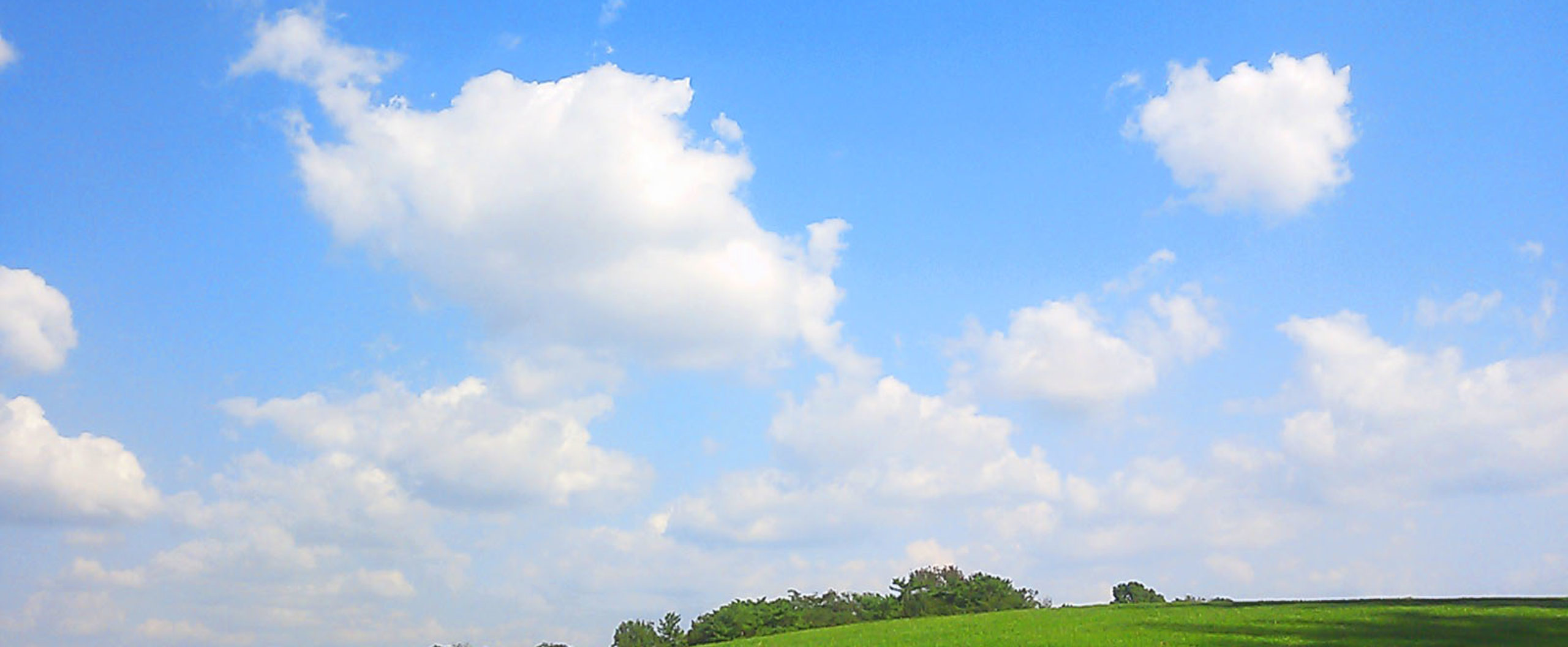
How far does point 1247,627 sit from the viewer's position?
48.6m

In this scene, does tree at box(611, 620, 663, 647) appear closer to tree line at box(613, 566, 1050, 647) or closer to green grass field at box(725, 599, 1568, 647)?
tree line at box(613, 566, 1050, 647)

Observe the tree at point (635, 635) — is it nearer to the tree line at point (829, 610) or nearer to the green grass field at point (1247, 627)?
the tree line at point (829, 610)

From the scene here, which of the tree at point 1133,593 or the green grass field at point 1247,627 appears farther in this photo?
the tree at point 1133,593

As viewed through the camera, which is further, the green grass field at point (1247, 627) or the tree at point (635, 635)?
the tree at point (635, 635)

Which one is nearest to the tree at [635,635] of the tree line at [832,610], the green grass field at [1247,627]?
the tree line at [832,610]

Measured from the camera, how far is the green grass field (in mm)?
43688

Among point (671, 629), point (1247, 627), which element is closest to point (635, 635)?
point (671, 629)

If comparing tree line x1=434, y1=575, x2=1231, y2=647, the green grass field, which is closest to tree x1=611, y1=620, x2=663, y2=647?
tree line x1=434, y1=575, x2=1231, y2=647

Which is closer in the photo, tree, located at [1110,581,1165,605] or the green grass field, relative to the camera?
the green grass field

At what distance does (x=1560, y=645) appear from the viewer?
38.7 metres

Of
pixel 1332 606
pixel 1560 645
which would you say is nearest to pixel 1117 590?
pixel 1332 606

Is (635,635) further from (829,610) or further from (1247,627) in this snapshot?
(1247,627)

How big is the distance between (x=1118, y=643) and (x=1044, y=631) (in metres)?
7.17

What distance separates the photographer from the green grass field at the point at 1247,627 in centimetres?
4369
